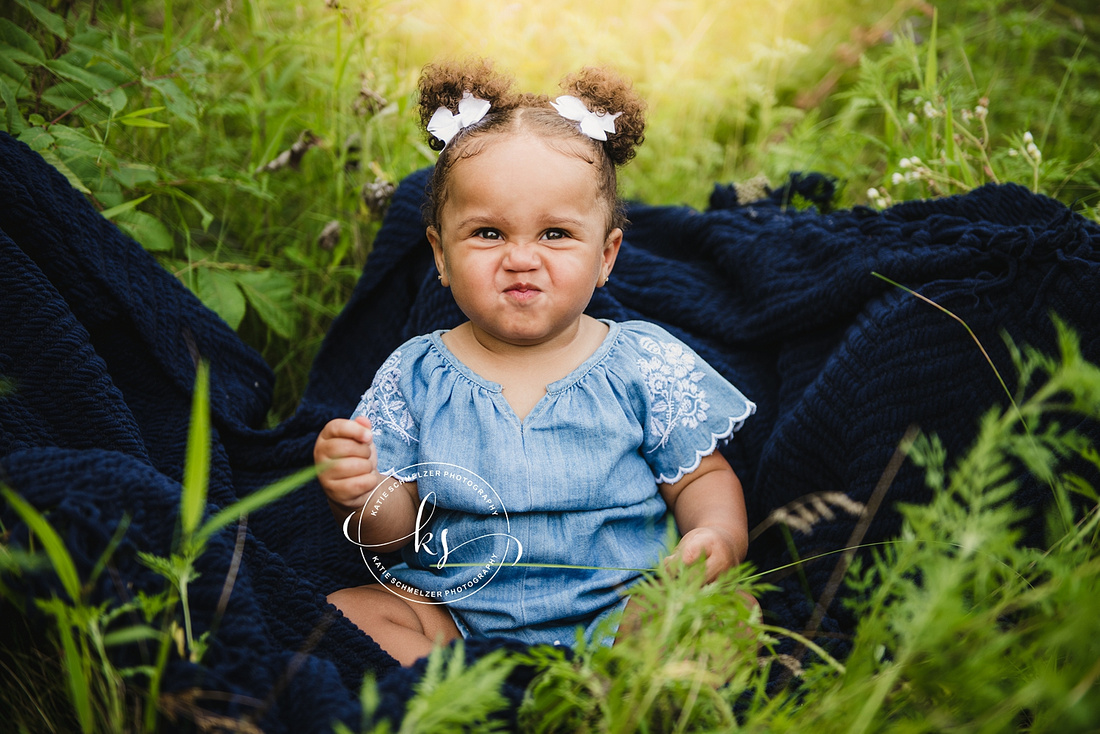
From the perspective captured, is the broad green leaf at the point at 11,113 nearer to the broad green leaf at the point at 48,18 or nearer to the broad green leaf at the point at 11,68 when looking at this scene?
the broad green leaf at the point at 11,68

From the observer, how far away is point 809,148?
2.82 m

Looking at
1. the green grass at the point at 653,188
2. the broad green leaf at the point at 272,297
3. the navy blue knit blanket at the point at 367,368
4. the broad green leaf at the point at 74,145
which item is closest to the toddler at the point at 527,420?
the navy blue knit blanket at the point at 367,368

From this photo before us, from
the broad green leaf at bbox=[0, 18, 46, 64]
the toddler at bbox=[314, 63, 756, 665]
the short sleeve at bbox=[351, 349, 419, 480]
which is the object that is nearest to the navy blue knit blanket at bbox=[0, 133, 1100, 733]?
the toddler at bbox=[314, 63, 756, 665]

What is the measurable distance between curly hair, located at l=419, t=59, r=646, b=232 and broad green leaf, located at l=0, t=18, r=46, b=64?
97 cm

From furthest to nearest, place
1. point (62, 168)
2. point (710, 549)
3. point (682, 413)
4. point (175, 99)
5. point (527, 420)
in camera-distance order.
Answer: point (175, 99), point (62, 168), point (682, 413), point (527, 420), point (710, 549)

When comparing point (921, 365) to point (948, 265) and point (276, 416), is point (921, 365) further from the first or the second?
point (276, 416)

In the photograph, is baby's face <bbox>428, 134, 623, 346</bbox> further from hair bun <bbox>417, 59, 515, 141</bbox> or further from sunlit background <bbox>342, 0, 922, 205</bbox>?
sunlit background <bbox>342, 0, 922, 205</bbox>

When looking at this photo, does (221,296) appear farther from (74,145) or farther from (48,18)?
(48,18)

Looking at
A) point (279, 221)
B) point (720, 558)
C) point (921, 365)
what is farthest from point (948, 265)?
point (279, 221)

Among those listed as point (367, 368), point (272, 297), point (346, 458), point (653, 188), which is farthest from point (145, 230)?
point (653, 188)

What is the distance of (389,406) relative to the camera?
166 cm

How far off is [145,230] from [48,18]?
54 cm

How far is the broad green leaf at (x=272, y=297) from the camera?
2.18 meters

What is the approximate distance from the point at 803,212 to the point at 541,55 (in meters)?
1.70
